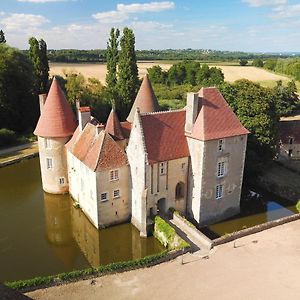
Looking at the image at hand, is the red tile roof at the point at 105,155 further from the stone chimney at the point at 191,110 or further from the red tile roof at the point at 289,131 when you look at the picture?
the red tile roof at the point at 289,131

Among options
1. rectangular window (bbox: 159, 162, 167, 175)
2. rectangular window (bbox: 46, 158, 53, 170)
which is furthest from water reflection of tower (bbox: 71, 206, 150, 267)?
rectangular window (bbox: 46, 158, 53, 170)

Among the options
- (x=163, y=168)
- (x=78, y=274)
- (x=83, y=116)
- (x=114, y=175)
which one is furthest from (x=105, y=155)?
(x=78, y=274)

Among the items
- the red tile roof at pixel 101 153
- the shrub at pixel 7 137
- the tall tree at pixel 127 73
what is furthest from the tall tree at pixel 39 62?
the red tile roof at pixel 101 153

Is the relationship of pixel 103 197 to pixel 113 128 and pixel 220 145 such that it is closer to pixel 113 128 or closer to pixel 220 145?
pixel 113 128

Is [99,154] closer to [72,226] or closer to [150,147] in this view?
[150,147]

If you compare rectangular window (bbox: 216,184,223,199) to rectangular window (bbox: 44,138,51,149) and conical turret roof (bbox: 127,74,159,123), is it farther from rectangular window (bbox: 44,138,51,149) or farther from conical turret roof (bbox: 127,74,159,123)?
rectangular window (bbox: 44,138,51,149)

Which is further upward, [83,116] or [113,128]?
[83,116]
